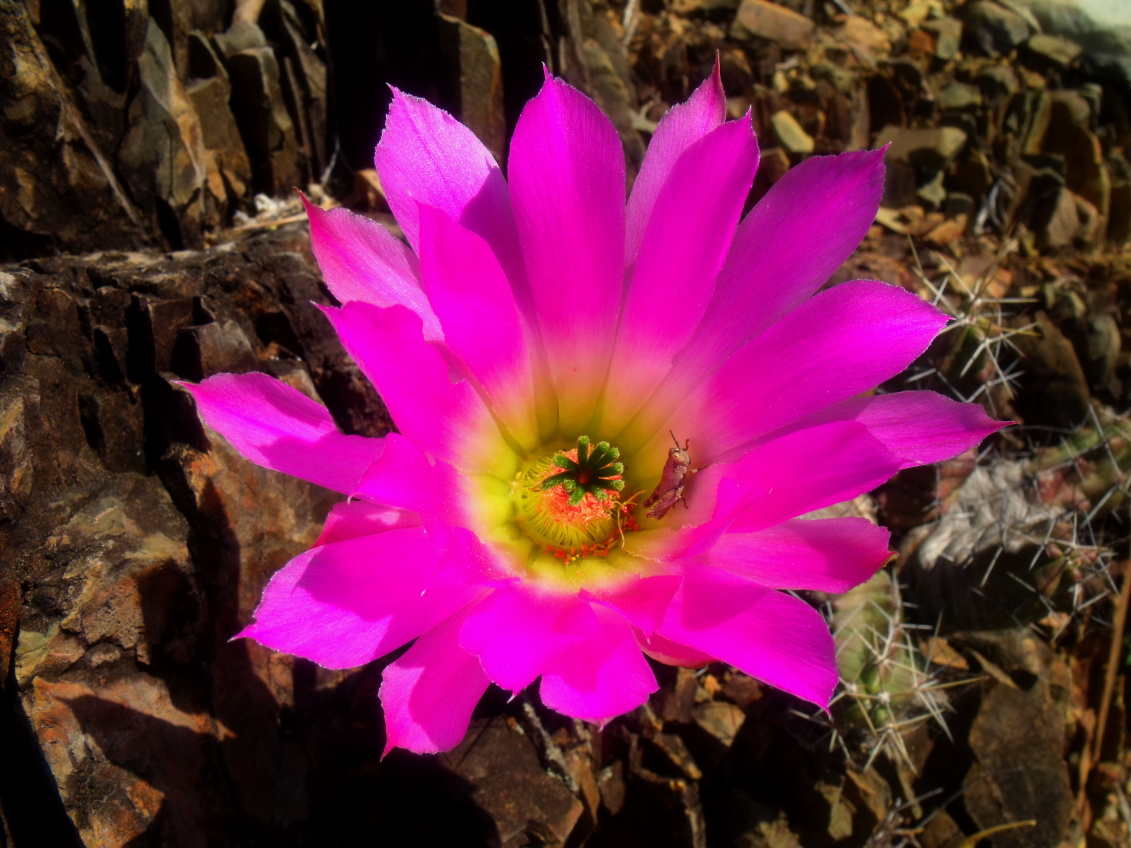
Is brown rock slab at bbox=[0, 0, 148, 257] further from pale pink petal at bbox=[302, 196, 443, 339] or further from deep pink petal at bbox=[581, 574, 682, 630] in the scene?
deep pink petal at bbox=[581, 574, 682, 630]

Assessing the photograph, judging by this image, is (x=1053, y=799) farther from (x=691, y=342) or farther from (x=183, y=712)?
(x=183, y=712)

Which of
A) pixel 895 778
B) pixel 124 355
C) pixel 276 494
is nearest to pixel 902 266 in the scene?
pixel 895 778

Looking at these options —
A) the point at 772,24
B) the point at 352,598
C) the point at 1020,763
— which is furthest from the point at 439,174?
the point at 772,24

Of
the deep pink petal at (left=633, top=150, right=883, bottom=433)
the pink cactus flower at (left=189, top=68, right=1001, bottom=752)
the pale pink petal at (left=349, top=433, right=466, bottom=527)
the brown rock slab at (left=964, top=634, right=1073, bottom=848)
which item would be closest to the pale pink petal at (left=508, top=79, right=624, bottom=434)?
the pink cactus flower at (left=189, top=68, right=1001, bottom=752)

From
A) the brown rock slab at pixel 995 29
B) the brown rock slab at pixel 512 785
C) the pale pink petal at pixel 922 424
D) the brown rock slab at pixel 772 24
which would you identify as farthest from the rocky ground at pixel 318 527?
the brown rock slab at pixel 995 29

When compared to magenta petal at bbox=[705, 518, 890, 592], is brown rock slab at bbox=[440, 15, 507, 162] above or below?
above
